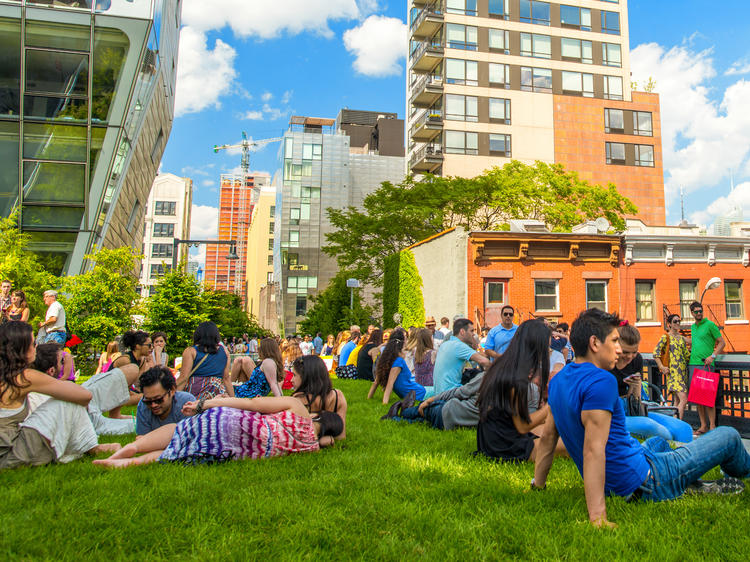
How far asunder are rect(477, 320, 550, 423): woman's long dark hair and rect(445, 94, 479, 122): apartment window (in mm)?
45016

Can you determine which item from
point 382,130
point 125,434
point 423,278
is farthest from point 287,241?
point 125,434

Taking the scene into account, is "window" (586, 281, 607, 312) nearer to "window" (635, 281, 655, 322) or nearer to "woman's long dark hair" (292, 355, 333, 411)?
"window" (635, 281, 655, 322)

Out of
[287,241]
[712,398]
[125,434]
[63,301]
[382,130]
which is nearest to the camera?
[125,434]

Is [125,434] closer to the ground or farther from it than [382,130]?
closer to the ground

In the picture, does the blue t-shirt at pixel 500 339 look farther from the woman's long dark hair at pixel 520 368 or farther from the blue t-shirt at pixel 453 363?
the woman's long dark hair at pixel 520 368

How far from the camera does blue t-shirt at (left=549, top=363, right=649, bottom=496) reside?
3.93 metres

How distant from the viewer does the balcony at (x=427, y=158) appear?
4725 centimetres

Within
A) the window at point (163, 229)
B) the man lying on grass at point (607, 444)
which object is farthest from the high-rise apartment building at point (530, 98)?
the window at point (163, 229)

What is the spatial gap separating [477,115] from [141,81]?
29.4m

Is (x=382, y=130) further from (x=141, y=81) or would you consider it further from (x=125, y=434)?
(x=125, y=434)

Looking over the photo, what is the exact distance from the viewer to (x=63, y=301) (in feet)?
66.0

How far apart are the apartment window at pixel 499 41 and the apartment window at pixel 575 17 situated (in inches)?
233

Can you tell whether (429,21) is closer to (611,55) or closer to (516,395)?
(611,55)

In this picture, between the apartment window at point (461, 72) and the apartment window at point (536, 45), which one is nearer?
the apartment window at point (461, 72)
